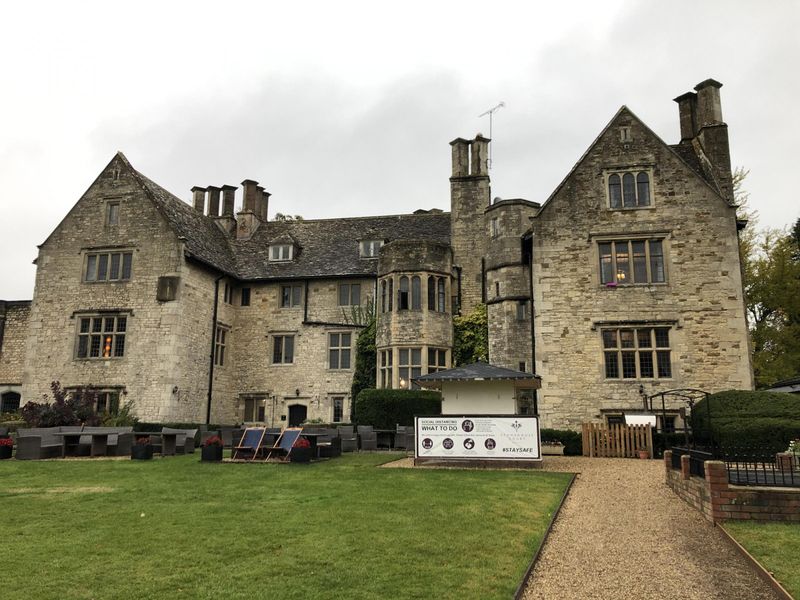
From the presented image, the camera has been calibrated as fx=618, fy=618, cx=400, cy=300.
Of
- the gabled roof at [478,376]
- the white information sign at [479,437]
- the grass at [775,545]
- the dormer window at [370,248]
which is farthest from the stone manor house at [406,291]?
the grass at [775,545]

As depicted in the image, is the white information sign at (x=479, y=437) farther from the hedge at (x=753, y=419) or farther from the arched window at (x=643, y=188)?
the arched window at (x=643, y=188)

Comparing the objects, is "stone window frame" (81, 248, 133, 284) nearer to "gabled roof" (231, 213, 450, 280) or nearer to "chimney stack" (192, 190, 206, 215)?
"gabled roof" (231, 213, 450, 280)

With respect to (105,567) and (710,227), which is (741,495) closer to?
(105,567)

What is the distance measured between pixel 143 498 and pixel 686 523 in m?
9.58

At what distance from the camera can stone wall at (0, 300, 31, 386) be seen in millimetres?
35188

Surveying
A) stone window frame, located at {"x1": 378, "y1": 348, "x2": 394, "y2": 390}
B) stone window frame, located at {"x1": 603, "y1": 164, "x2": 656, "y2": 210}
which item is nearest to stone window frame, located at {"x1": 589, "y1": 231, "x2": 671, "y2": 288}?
stone window frame, located at {"x1": 603, "y1": 164, "x2": 656, "y2": 210}

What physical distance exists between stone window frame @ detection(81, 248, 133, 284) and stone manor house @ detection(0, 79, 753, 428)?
10 centimetres

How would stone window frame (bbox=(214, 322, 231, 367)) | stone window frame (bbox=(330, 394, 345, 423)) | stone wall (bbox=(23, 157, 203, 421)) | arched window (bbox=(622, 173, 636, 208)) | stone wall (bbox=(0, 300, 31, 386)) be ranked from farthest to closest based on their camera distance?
stone wall (bbox=(0, 300, 31, 386)) < stone window frame (bbox=(214, 322, 231, 367)) < stone window frame (bbox=(330, 394, 345, 423)) < stone wall (bbox=(23, 157, 203, 421)) < arched window (bbox=(622, 173, 636, 208))

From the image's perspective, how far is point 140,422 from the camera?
1048 inches

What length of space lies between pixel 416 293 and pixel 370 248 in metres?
5.50

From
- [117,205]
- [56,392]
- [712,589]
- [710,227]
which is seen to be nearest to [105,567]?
[712,589]

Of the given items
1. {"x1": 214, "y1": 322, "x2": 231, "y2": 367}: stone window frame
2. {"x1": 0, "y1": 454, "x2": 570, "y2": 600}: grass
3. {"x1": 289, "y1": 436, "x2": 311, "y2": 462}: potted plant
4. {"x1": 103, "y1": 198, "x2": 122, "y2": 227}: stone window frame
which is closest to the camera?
{"x1": 0, "y1": 454, "x2": 570, "y2": 600}: grass

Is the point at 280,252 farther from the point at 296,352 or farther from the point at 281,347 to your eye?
the point at 296,352

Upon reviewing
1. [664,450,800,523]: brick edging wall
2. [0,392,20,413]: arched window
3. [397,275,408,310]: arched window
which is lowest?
[664,450,800,523]: brick edging wall
